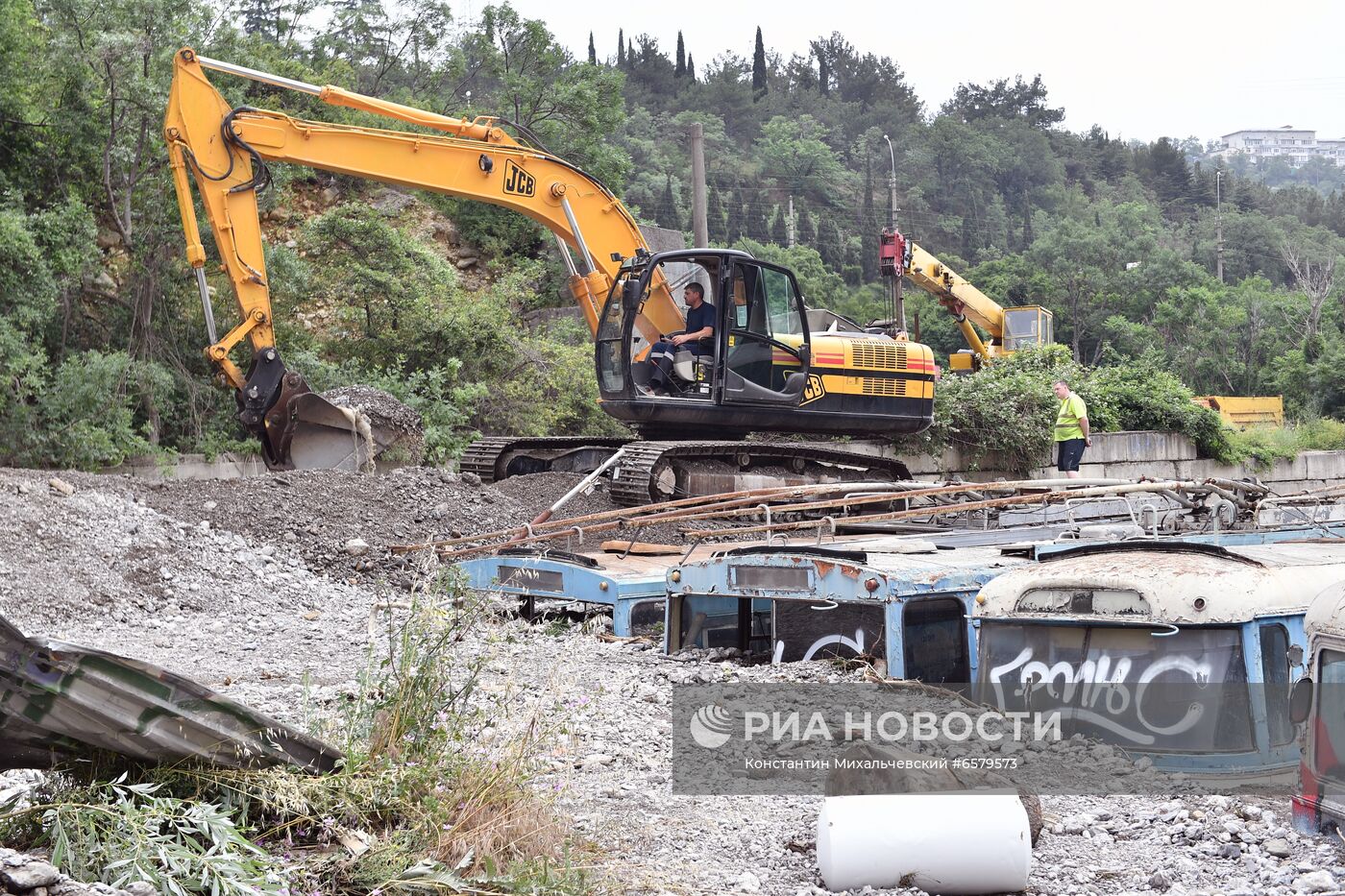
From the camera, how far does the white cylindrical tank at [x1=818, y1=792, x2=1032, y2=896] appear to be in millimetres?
4293

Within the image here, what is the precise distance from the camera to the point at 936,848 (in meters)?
4.30

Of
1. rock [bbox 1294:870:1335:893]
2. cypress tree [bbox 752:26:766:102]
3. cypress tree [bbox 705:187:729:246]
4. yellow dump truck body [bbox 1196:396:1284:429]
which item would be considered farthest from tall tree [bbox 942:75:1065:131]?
rock [bbox 1294:870:1335:893]

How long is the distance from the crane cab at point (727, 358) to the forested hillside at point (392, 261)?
5.98m

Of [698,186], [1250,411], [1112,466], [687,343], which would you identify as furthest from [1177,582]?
[1250,411]

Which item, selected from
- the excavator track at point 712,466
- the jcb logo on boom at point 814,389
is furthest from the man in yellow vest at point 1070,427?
the jcb logo on boom at point 814,389

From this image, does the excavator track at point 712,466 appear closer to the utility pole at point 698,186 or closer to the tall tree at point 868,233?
A: the utility pole at point 698,186

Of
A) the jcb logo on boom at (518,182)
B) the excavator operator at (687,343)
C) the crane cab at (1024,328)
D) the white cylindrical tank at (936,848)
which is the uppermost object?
the jcb logo on boom at (518,182)

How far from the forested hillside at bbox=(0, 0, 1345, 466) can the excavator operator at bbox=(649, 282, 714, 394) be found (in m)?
6.13

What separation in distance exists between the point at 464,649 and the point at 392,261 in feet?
48.8

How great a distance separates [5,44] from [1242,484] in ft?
55.0

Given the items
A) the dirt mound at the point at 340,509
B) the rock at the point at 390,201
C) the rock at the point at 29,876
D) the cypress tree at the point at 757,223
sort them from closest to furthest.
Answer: the rock at the point at 29,876
the dirt mound at the point at 340,509
the rock at the point at 390,201
the cypress tree at the point at 757,223

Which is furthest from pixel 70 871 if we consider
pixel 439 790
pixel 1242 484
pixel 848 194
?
pixel 848 194

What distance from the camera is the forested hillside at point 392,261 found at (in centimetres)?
1802

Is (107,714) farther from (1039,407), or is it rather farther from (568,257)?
(1039,407)
